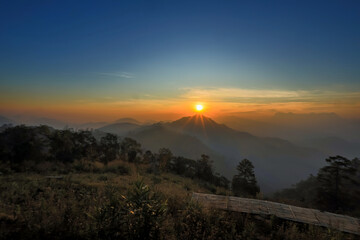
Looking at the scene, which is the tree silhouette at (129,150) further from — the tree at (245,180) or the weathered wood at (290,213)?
the weathered wood at (290,213)

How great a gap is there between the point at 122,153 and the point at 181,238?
1906 centimetres

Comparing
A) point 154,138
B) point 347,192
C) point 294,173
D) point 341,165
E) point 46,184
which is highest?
point 46,184

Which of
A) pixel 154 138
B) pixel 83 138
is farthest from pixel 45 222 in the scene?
pixel 154 138

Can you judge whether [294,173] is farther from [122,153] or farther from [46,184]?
[46,184]

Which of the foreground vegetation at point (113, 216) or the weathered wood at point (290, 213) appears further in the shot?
the weathered wood at point (290, 213)

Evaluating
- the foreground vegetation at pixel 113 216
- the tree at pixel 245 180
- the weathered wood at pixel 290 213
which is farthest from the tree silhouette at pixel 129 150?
the weathered wood at pixel 290 213

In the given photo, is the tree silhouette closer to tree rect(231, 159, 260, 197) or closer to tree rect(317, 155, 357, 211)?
tree rect(231, 159, 260, 197)

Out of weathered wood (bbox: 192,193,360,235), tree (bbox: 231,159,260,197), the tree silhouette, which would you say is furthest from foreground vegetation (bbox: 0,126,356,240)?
tree (bbox: 231,159,260,197)

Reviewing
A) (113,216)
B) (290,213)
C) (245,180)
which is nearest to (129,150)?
(245,180)

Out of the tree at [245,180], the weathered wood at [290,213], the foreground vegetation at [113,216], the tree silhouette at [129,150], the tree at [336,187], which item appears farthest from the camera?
the tree silhouette at [129,150]

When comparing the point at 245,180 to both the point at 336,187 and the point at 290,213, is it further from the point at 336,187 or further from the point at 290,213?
the point at 290,213

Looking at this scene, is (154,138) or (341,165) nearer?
(341,165)

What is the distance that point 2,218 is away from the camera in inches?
175

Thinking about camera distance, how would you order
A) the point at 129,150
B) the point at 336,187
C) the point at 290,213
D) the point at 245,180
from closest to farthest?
the point at 290,213 → the point at 336,187 → the point at 245,180 → the point at 129,150
